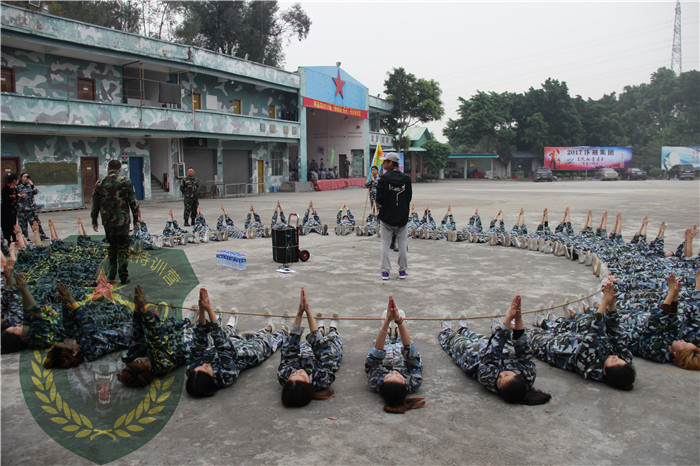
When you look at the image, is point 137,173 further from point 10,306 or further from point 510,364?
point 510,364

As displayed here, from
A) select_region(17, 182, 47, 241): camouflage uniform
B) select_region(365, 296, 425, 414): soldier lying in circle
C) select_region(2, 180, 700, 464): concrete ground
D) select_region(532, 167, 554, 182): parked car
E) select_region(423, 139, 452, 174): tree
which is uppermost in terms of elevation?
select_region(423, 139, 452, 174): tree

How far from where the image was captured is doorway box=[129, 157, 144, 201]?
24781mm

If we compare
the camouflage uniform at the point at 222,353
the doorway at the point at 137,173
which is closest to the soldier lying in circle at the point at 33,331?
the camouflage uniform at the point at 222,353

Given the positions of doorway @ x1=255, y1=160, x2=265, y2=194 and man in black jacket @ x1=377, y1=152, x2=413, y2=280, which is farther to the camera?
doorway @ x1=255, y1=160, x2=265, y2=194

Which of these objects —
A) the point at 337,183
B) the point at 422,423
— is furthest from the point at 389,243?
the point at 337,183

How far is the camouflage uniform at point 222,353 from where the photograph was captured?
12.8 ft

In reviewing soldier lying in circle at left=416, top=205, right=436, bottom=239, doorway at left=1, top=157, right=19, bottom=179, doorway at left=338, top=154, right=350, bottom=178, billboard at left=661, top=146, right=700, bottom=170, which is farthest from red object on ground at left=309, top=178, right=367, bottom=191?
billboard at left=661, top=146, right=700, bottom=170

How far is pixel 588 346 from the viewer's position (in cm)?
415

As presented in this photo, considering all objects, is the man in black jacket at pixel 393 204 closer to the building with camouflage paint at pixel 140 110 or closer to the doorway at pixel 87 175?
the building with camouflage paint at pixel 140 110

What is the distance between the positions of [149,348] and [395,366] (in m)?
1.97

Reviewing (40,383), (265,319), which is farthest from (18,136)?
(40,383)

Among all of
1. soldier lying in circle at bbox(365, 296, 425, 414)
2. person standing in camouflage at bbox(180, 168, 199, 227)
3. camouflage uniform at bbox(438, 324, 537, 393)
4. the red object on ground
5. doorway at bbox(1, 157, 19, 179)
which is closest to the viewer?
soldier lying in circle at bbox(365, 296, 425, 414)

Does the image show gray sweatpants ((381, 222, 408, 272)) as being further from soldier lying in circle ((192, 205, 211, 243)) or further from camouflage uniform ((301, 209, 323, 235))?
soldier lying in circle ((192, 205, 211, 243))

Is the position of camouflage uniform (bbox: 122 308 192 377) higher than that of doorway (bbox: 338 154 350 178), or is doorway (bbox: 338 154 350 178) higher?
doorway (bbox: 338 154 350 178)
